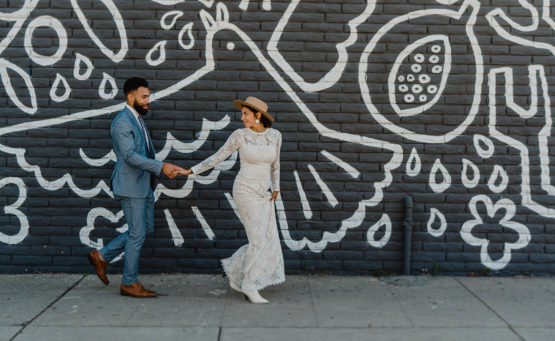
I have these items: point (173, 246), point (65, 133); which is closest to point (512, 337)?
point (173, 246)

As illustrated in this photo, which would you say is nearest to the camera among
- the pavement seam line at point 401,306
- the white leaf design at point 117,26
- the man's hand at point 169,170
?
the pavement seam line at point 401,306

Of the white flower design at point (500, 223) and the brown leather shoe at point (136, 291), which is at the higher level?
the white flower design at point (500, 223)

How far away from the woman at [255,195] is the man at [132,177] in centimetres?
45

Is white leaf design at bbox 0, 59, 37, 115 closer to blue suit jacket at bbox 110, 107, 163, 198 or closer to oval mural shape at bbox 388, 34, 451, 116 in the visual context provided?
blue suit jacket at bbox 110, 107, 163, 198

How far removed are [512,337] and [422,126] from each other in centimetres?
239

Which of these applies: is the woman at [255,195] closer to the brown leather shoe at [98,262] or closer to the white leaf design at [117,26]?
the brown leather shoe at [98,262]

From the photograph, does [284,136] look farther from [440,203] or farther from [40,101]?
[40,101]

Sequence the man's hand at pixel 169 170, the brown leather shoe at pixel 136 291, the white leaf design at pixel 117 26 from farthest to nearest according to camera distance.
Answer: the white leaf design at pixel 117 26, the brown leather shoe at pixel 136 291, the man's hand at pixel 169 170

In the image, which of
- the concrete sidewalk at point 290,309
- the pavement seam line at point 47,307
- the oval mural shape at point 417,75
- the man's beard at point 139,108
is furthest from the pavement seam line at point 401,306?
the pavement seam line at point 47,307

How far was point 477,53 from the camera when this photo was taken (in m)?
5.77

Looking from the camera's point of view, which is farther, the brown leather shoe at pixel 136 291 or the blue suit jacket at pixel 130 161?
the brown leather shoe at pixel 136 291

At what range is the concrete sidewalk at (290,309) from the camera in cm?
422

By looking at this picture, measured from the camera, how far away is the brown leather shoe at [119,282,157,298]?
5035mm

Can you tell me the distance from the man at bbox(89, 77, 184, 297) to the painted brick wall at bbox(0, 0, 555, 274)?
0.71 m
